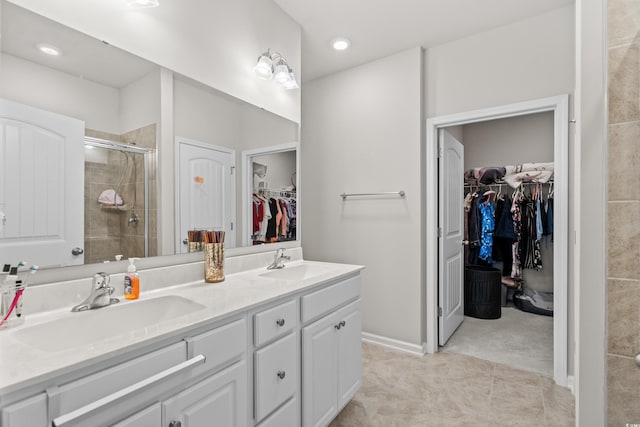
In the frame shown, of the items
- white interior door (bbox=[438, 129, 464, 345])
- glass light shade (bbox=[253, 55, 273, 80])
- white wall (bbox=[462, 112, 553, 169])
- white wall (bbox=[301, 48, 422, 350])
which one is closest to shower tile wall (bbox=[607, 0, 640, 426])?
glass light shade (bbox=[253, 55, 273, 80])

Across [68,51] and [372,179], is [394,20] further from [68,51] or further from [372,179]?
[68,51]

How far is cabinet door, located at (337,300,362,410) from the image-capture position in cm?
183

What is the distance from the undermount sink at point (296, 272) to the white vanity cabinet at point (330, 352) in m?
0.22

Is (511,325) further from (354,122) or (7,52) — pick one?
(7,52)

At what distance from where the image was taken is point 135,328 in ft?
4.01

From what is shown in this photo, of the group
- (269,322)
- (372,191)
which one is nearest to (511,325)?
(372,191)

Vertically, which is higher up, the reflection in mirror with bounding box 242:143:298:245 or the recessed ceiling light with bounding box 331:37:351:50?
the recessed ceiling light with bounding box 331:37:351:50

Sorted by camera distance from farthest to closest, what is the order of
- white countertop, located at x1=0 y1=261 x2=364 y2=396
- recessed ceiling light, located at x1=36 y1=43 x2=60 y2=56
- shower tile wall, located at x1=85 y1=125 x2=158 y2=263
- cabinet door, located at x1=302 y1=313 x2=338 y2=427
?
cabinet door, located at x1=302 y1=313 x2=338 y2=427 < shower tile wall, located at x1=85 y1=125 x2=158 y2=263 < recessed ceiling light, located at x1=36 y1=43 x2=60 y2=56 < white countertop, located at x1=0 y1=261 x2=364 y2=396

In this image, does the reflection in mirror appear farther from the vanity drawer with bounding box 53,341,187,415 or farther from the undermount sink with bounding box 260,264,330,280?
the vanity drawer with bounding box 53,341,187,415

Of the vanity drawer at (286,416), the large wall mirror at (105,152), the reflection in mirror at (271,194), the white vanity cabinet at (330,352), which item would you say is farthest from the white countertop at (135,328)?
the vanity drawer at (286,416)

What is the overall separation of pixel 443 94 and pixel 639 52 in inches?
72.9

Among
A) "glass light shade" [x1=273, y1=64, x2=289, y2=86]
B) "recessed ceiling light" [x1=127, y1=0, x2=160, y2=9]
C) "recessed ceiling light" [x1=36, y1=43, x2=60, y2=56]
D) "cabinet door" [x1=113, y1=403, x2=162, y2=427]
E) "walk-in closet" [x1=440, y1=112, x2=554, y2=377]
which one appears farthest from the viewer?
"walk-in closet" [x1=440, y1=112, x2=554, y2=377]

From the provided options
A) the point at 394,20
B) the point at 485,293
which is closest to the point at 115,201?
the point at 394,20

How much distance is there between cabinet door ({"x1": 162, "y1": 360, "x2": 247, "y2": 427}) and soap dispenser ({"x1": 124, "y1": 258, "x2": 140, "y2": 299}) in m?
0.50
